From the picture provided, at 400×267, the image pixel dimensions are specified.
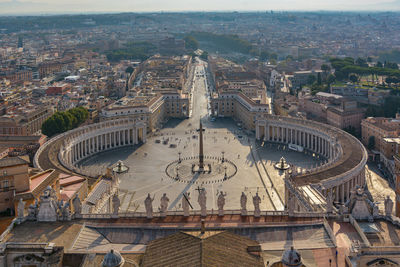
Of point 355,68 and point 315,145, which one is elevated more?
point 355,68

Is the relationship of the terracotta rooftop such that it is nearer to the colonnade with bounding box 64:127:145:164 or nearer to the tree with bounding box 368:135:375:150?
the colonnade with bounding box 64:127:145:164

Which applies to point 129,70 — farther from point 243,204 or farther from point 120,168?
point 243,204

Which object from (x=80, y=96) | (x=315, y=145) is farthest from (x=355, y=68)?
(x=80, y=96)

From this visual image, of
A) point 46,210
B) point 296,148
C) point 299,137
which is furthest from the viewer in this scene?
point 299,137

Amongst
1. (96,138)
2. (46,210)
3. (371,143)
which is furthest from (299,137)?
(46,210)

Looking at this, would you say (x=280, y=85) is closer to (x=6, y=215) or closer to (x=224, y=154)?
(x=224, y=154)

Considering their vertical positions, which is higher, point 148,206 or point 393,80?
point 393,80
